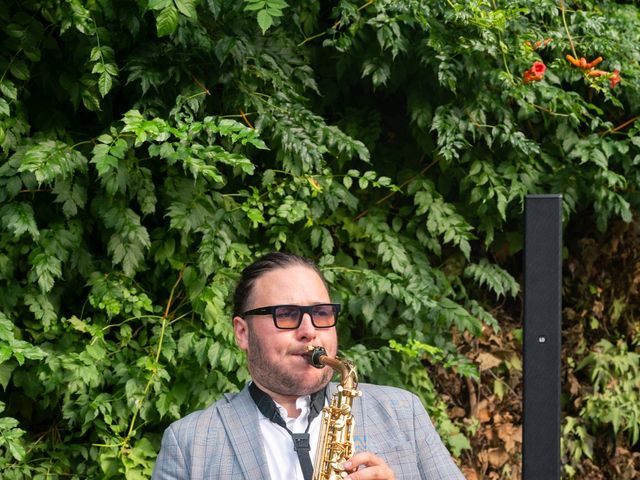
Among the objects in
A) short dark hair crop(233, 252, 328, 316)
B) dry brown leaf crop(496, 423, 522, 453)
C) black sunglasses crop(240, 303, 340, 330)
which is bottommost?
dry brown leaf crop(496, 423, 522, 453)

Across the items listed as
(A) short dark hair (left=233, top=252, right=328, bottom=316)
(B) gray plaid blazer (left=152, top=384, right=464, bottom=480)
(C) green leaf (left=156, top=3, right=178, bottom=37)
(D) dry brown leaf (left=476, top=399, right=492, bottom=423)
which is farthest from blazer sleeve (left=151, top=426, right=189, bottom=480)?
(D) dry brown leaf (left=476, top=399, right=492, bottom=423)

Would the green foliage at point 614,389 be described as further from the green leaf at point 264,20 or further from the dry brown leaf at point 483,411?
the green leaf at point 264,20

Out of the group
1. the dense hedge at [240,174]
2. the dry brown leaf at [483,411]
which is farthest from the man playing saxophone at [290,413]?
the dry brown leaf at [483,411]

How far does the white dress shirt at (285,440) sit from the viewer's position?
243cm

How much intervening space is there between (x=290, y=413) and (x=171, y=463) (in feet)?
1.06

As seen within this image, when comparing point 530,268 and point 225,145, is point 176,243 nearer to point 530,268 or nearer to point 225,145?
point 225,145

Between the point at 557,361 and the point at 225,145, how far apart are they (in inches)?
66.4

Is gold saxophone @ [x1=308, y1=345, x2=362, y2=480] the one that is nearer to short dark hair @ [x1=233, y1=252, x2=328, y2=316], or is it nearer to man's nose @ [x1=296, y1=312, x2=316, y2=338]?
man's nose @ [x1=296, y1=312, x2=316, y2=338]

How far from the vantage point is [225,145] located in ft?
12.4

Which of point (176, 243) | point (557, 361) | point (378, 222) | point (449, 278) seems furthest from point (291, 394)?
point (449, 278)

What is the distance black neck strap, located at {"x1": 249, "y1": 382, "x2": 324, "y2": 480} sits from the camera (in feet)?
7.91

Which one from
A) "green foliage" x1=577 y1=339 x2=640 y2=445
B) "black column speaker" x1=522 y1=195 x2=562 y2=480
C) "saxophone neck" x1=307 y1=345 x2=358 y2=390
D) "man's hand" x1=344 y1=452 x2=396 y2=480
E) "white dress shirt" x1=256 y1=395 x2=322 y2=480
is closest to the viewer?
"man's hand" x1=344 y1=452 x2=396 y2=480

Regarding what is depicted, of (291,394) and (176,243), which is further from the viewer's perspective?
(176,243)

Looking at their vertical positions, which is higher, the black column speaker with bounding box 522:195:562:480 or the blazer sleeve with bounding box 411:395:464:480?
the black column speaker with bounding box 522:195:562:480
